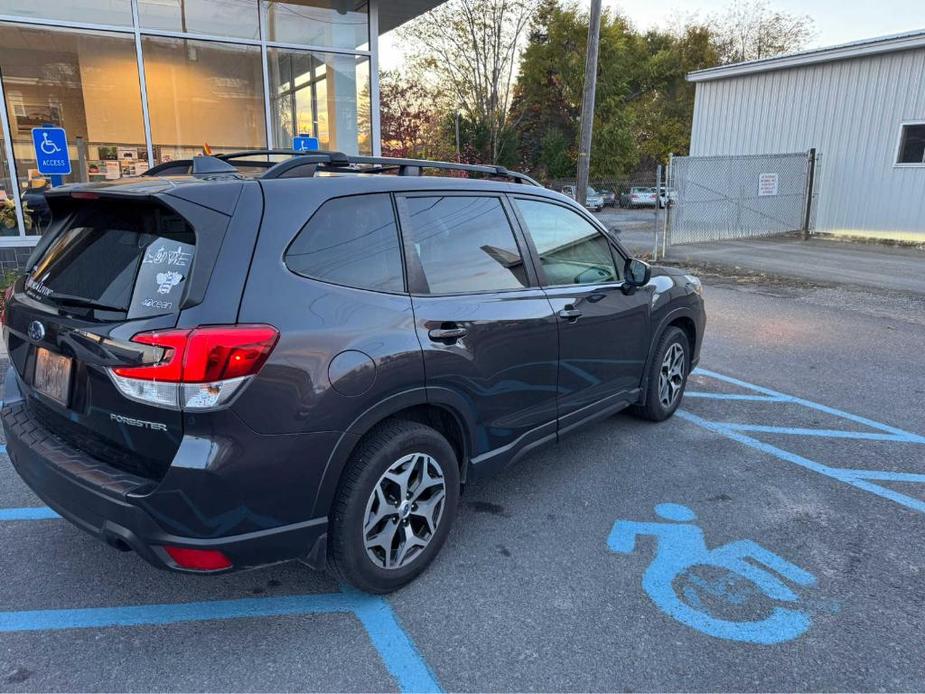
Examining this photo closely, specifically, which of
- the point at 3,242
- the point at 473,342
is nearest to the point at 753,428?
the point at 473,342

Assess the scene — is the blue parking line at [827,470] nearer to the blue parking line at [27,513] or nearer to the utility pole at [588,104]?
the blue parking line at [27,513]

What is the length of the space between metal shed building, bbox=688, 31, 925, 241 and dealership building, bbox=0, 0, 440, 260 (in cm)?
1128

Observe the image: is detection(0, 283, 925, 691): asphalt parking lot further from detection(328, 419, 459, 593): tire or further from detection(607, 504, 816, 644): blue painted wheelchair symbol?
detection(328, 419, 459, 593): tire

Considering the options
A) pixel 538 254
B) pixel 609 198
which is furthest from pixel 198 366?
pixel 609 198

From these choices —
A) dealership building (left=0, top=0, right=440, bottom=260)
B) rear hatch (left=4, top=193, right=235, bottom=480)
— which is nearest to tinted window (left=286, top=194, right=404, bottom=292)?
rear hatch (left=4, top=193, right=235, bottom=480)

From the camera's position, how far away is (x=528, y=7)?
106 feet

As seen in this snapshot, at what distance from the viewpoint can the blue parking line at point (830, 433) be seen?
452cm

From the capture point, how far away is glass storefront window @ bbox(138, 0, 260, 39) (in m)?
9.67

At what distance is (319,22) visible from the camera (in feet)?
35.6

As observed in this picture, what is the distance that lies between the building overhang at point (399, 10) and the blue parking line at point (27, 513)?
32.2 ft

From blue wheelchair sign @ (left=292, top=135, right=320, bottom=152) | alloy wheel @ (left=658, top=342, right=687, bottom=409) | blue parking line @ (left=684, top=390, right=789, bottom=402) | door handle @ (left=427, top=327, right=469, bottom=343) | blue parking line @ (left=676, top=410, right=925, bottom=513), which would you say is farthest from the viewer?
blue wheelchair sign @ (left=292, top=135, right=320, bottom=152)

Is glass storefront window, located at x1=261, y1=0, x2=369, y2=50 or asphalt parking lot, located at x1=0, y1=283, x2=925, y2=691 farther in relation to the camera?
glass storefront window, located at x1=261, y1=0, x2=369, y2=50

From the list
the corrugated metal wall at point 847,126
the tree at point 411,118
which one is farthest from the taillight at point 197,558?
the tree at point 411,118

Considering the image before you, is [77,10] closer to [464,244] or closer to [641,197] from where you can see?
[464,244]
